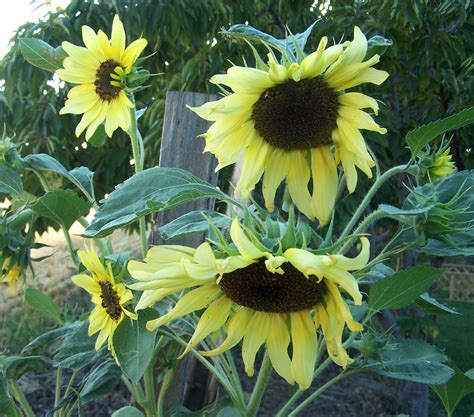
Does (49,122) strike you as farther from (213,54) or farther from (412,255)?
(412,255)

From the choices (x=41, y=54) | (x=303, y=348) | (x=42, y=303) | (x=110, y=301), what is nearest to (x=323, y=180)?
(x=303, y=348)

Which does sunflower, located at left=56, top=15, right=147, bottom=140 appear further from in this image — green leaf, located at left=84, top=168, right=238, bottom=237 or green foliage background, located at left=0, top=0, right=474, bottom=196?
green foliage background, located at left=0, top=0, right=474, bottom=196

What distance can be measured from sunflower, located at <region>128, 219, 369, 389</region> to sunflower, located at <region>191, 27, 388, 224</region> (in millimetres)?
111

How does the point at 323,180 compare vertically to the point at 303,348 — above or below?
above

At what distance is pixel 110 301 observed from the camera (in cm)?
81

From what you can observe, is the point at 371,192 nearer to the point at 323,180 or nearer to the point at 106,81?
the point at 323,180

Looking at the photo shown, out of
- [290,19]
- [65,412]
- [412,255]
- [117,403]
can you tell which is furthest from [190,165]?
[117,403]

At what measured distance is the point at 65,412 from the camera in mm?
1151

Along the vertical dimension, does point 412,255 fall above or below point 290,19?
below

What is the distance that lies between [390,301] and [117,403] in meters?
1.68

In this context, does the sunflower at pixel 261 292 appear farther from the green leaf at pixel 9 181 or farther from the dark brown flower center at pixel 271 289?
the green leaf at pixel 9 181

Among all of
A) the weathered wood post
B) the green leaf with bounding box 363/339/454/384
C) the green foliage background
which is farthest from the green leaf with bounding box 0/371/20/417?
the green foliage background

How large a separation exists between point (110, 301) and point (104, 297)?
15 millimetres

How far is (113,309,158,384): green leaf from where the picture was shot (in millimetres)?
730
